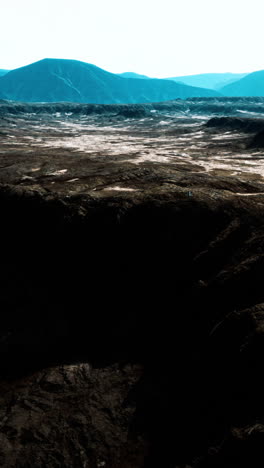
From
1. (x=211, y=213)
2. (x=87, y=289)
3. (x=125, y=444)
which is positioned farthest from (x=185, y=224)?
(x=125, y=444)

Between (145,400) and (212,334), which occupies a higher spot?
(212,334)

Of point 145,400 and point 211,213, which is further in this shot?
point 211,213

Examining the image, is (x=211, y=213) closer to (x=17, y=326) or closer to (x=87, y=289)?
(x=87, y=289)

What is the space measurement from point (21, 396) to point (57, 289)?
18243mm

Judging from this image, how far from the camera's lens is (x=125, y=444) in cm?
2933

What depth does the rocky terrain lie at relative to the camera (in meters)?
28.3

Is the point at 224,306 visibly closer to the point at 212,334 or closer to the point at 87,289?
the point at 212,334

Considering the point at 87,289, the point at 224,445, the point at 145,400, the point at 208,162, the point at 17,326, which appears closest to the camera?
the point at 224,445

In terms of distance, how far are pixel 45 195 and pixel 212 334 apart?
4037 cm

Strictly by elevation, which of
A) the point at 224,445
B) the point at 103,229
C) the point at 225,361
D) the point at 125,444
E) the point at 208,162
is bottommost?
the point at 125,444

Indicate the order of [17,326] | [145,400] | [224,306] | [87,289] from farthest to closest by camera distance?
1. [87,289]
2. [17,326]
3. [224,306]
4. [145,400]

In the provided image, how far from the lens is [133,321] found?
140ft

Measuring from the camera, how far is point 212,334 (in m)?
33.4

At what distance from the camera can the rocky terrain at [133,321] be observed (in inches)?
1113
